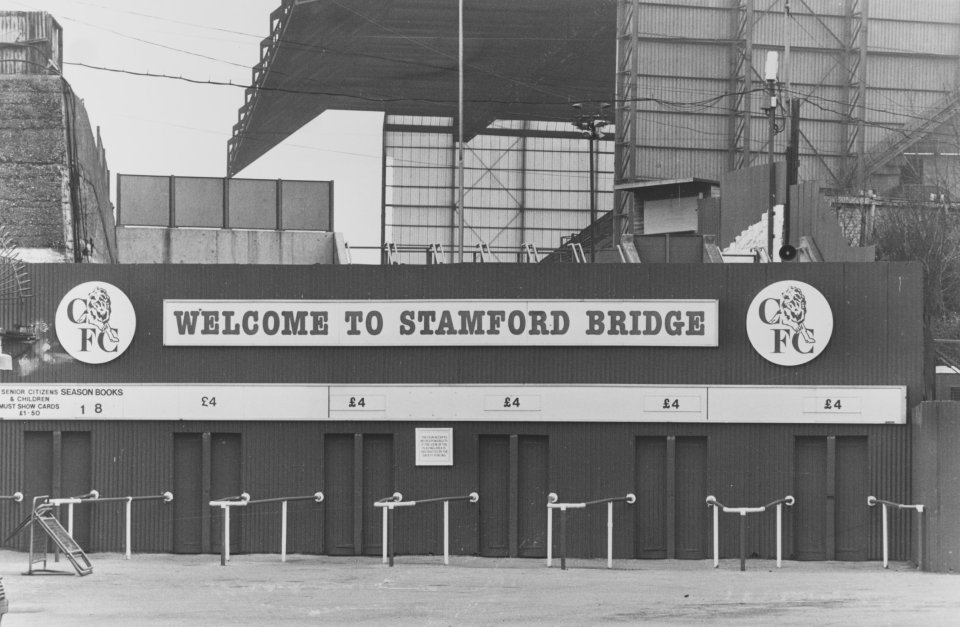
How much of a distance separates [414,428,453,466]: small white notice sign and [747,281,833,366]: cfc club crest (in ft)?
18.2

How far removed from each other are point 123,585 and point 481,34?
3979 centimetres

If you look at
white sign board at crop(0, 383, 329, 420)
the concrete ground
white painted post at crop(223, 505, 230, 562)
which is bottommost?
the concrete ground

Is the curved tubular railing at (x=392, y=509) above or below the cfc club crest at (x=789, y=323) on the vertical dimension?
below

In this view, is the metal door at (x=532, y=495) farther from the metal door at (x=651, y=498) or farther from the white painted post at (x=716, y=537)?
the white painted post at (x=716, y=537)

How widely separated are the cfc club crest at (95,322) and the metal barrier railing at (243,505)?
331 cm

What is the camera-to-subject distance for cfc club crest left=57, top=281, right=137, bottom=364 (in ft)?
71.4

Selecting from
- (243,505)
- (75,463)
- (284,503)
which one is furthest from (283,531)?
(75,463)

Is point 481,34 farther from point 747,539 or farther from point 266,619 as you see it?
point 266,619

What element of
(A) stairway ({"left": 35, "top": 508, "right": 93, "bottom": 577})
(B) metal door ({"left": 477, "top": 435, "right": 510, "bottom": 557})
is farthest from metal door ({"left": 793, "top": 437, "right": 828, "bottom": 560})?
(A) stairway ({"left": 35, "top": 508, "right": 93, "bottom": 577})

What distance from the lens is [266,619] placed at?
1497cm

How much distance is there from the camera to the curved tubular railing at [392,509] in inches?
795

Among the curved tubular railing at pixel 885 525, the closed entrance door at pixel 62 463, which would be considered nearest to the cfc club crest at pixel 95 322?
the closed entrance door at pixel 62 463

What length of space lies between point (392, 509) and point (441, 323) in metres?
3.36

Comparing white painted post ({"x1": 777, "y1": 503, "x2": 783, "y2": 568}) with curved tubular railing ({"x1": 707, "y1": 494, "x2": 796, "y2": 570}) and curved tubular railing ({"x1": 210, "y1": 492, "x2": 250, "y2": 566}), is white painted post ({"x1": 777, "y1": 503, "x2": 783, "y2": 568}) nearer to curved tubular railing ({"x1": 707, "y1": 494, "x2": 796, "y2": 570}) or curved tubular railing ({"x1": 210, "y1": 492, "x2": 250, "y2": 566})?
curved tubular railing ({"x1": 707, "y1": 494, "x2": 796, "y2": 570})
